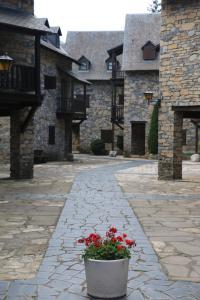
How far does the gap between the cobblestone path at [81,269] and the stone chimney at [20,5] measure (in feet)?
30.0

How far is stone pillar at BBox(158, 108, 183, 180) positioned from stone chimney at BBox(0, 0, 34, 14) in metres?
6.07

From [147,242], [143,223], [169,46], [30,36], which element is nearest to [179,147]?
[169,46]

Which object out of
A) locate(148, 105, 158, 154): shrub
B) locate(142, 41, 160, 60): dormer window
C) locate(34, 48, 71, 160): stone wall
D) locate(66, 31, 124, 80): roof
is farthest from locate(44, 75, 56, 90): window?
locate(66, 31, 124, 80): roof

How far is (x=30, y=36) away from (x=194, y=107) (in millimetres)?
6337

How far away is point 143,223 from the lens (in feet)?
26.9

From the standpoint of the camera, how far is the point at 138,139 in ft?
111

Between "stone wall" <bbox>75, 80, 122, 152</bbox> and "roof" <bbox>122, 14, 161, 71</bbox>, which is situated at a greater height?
"roof" <bbox>122, 14, 161, 71</bbox>

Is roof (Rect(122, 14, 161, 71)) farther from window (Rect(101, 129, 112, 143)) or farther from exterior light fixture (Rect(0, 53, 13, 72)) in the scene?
exterior light fixture (Rect(0, 53, 13, 72))

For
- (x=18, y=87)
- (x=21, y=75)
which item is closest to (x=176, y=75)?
(x=21, y=75)

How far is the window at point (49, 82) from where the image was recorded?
25922 mm

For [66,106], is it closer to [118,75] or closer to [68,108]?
[68,108]

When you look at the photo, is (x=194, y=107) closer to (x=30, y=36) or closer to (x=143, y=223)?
(x=30, y=36)

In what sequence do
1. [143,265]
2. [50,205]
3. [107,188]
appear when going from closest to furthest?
1. [143,265]
2. [50,205]
3. [107,188]

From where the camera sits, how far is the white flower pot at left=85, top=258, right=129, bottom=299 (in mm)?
4492
